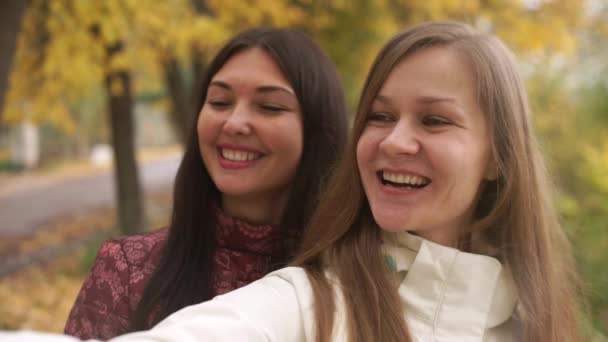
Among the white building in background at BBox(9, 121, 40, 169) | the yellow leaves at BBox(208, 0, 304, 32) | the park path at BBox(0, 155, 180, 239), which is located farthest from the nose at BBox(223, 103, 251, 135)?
the white building in background at BBox(9, 121, 40, 169)

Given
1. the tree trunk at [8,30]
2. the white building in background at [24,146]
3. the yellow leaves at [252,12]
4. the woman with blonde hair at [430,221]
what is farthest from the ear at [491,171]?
the white building in background at [24,146]

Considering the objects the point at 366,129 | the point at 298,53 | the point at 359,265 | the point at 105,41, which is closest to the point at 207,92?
the point at 298,53

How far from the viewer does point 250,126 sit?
6.56ft

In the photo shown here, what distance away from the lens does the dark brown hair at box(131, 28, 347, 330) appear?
2029 millimetres

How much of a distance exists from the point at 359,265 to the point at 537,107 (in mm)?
6212

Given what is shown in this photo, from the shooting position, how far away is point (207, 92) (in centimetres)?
221

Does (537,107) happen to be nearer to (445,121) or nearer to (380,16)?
(380,16)

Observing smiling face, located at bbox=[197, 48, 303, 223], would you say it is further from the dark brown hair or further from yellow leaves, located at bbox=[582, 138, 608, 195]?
yellow leaves, located at bbox=[582, 138, 608, 195]

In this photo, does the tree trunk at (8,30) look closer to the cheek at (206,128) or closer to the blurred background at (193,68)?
the blurred background at (193,68)

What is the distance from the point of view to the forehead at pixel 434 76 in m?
1.54

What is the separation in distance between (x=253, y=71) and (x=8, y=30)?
217 centimetres

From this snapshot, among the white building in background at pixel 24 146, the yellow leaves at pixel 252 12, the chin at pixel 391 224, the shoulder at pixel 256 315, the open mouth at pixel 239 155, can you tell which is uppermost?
the yellow leaves at pixel 252 12

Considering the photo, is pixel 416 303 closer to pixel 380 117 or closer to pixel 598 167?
pixel 380 117

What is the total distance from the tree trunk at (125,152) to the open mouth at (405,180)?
4.33 metres
